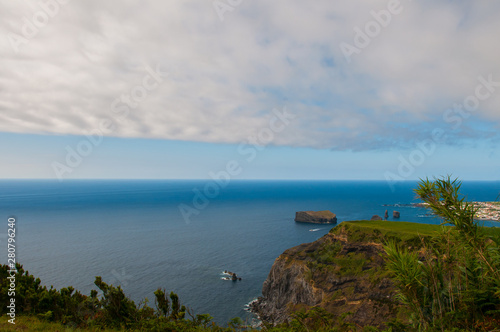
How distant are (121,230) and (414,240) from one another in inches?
4667

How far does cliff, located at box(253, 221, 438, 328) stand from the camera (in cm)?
3903

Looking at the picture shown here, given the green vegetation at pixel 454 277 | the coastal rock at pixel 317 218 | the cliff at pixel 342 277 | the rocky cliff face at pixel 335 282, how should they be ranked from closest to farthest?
the green vegetation at pixel 454 277, the rocky cliff face at pixel 335 282, the cliff at pixel 342 277, the coastal rock at pixel 317 218

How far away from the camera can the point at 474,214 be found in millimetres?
8398

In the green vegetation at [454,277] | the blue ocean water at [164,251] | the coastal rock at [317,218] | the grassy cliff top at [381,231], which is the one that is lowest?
the blue ocean water at [164,251]

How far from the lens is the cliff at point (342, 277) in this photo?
39.0 meters

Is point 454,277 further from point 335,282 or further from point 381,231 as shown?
point 381,231

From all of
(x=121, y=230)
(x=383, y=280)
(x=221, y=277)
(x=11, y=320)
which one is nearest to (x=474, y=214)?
(x=11, y=320)

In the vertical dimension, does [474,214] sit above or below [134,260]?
above

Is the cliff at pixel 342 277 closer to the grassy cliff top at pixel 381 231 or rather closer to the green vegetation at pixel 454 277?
the grassy cliff top at pixel 381 231

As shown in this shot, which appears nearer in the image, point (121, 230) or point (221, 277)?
point (221, 277)

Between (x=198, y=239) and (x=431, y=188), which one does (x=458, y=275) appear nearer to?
(x=431, y=188)

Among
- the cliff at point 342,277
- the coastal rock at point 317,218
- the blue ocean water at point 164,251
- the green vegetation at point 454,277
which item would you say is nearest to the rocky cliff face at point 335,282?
the cliff at point 342,277

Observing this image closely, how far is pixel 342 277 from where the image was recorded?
1770 inches

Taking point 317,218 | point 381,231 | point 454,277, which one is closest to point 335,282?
point 381,231
